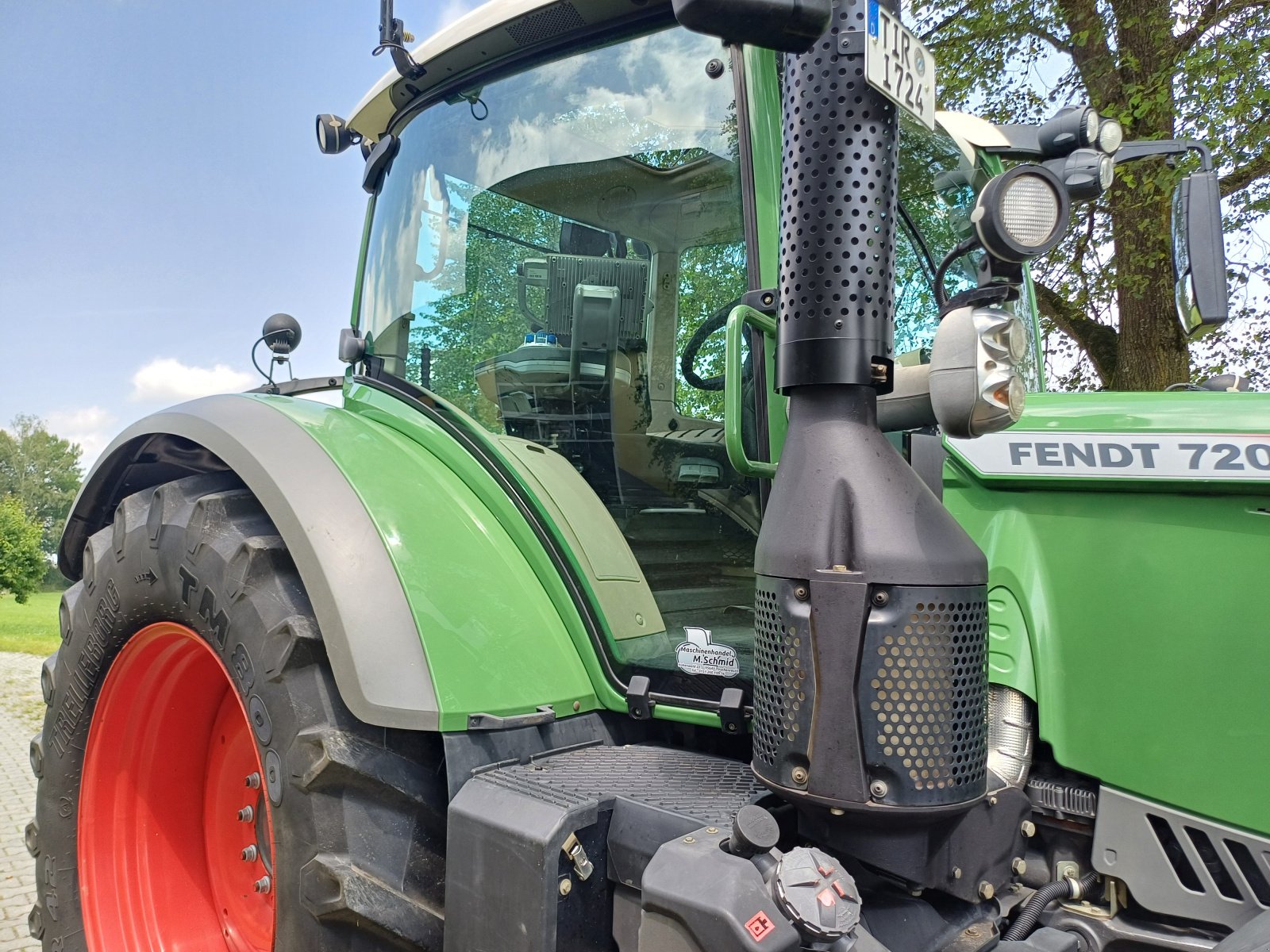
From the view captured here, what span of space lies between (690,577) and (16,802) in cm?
444

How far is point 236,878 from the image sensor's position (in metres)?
2.34

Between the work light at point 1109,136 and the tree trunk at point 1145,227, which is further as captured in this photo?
the tree trunk at point 1145,227

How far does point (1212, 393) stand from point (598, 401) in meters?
1.26

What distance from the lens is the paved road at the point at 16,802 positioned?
125 inches

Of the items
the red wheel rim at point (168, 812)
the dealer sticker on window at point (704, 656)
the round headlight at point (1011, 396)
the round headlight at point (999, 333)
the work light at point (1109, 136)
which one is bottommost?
the red wheel rim at point (168, 812)

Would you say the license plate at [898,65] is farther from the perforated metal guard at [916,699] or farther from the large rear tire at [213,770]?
the large rear tire at [213,770]

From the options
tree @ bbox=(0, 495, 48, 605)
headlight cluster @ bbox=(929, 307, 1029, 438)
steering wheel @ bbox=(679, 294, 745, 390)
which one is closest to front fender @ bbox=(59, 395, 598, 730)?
steering wheel @ bbox=(679, 294, 745, 390)

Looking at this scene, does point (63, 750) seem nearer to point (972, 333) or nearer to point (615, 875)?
point (615, 875)

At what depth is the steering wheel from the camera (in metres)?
1.91

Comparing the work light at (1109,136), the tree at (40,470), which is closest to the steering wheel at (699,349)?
the work light at (1109,136)

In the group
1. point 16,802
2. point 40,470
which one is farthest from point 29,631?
point 40,470

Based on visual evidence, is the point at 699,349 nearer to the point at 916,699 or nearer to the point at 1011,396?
the point at 1011,396

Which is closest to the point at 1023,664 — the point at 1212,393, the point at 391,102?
the point at 1212,393

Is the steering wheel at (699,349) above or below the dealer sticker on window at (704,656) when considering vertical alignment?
above
